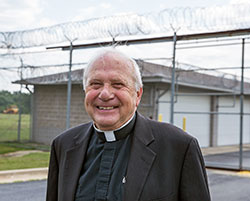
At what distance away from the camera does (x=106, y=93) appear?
195cm

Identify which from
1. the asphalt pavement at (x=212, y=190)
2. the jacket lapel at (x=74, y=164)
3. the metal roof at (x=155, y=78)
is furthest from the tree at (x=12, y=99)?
the jacket lapel at (x=74, y=164)

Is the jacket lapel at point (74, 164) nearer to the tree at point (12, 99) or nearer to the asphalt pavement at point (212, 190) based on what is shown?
the asphalt pavement at point (212, 190)

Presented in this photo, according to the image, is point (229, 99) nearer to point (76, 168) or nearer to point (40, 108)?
point (40, 108)

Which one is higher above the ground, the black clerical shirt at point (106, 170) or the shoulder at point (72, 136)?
the shoulder at point (72, 136)

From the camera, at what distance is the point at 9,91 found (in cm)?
1659

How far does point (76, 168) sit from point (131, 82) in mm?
554

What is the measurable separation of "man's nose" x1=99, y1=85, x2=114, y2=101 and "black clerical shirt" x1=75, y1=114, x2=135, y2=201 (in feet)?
0.64

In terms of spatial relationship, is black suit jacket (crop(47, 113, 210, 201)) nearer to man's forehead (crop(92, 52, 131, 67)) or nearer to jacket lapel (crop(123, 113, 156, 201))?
jacket lapel (crop(123, 113, 156, 201))

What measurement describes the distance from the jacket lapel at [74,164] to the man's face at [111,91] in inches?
8.3

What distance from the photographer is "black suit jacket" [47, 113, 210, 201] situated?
188 centimetres

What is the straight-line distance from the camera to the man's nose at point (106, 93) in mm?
1945

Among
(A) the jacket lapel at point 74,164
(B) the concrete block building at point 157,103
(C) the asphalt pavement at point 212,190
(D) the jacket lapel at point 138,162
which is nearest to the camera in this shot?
(D) the jacket lapel at point 138,162

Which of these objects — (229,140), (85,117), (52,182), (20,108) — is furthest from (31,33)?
(229,140)

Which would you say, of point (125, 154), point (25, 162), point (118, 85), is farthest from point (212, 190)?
point (118, 85)
